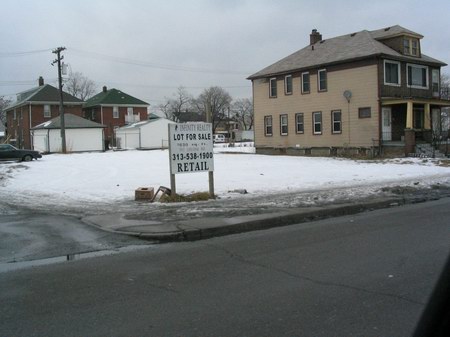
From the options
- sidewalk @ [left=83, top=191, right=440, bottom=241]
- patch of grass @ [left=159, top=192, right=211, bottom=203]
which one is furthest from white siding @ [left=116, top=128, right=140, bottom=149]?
→ sidewalk @ [left=83, top=191, right=440, bottom=241]

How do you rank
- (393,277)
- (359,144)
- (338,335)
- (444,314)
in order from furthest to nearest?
(359,144)
(393,277)
(338,335)
(444,314)

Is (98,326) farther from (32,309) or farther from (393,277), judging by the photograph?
(393,277)

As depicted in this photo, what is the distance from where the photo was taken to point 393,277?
6.11 m

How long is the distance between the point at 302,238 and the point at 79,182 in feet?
40.2

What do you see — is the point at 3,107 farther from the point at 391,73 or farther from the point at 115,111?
the point at 391,73

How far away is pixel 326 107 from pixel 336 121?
1.44 meters

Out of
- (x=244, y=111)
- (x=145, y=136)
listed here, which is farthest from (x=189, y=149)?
(x=244, y=111)

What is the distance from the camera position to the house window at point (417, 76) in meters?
36.3

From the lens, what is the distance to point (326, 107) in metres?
37.1

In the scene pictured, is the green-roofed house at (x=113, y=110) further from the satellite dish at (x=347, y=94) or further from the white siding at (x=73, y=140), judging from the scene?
the satellite dish at (x=347, y=94)

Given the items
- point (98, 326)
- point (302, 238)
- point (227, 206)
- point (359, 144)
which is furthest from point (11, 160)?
point (98, 326)

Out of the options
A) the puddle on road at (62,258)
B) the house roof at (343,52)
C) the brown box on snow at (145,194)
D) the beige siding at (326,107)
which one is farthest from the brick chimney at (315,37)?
the puddle on road at (62,258)

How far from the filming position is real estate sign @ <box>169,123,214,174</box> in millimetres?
13320

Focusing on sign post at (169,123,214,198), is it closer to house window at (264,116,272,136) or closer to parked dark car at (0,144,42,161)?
parked dark car at (0,144,42,161)
